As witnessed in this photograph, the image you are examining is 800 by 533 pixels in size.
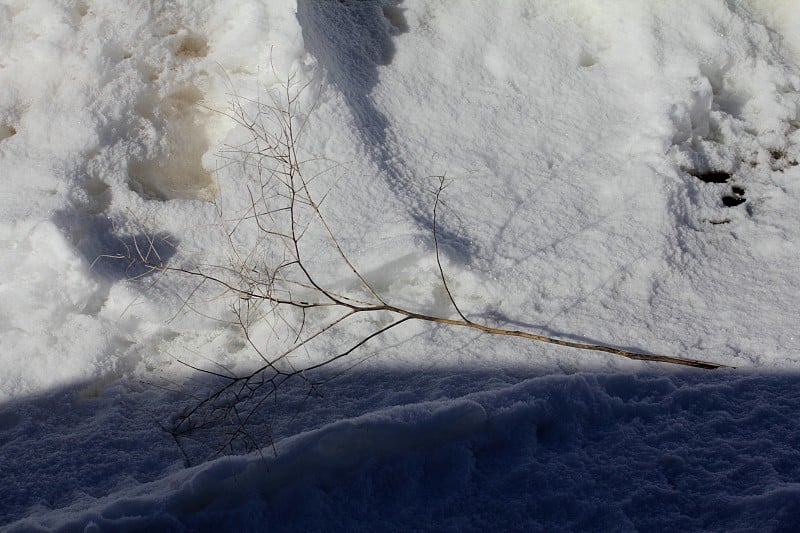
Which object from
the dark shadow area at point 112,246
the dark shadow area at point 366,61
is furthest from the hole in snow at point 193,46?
the dark shadow area at point 112,246

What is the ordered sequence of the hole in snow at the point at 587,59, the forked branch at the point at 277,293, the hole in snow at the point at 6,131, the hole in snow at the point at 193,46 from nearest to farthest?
the forked branch at the point at 277,293
the hole in snow at the point at 6,131
the hole in snow at the point at 193,46
the hole in snow at the point at 587,59

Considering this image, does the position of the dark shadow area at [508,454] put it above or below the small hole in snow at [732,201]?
below

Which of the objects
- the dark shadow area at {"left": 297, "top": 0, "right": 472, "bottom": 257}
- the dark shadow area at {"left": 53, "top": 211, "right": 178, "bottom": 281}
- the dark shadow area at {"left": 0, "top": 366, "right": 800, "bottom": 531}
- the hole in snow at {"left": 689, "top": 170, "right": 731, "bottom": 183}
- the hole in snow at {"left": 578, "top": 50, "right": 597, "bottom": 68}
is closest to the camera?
the dark shadow area at {"left": 0, "top": 366, "right": 800, "bottom": 531}

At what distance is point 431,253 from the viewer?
267 centimetres

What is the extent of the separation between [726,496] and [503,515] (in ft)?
1.75

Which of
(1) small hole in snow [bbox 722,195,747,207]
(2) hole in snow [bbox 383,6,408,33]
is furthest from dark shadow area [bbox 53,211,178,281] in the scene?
(1) small hole in snow [bbox 722,195,747,207]

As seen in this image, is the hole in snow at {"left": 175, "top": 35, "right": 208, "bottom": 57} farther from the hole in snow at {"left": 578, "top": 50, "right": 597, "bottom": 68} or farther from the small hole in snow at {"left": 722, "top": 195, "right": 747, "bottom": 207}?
the small hole in snow at {"left": 722, "top": 195, "right": 747, "bottom": 207}

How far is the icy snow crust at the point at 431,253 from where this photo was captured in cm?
197

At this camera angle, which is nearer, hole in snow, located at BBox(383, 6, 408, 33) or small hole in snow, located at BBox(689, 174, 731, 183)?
small hole in snow, located at BBox(689, 174, 731, 183)

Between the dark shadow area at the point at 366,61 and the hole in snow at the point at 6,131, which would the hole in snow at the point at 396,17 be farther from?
the hole in snow at the point at 6,131

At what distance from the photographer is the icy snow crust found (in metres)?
1.97

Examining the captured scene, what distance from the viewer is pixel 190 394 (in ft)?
7.79

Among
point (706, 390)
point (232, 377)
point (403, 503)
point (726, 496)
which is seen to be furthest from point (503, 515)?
point (232, 377)

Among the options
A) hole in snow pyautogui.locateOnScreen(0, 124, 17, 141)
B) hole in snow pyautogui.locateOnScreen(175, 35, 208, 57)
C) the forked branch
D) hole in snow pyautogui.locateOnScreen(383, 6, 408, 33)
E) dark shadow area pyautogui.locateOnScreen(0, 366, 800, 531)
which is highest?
hole in snow pyautogui.locateOnScreen(383, 6, 408, 33)
